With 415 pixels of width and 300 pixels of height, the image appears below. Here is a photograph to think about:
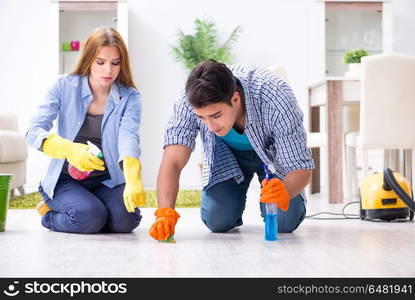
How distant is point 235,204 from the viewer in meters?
2.70

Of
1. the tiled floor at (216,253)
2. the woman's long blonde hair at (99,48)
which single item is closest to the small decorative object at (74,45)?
the tiled floor at (216,253)

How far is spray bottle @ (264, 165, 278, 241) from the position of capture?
7.73 feet

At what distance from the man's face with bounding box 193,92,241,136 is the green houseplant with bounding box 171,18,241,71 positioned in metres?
4.45

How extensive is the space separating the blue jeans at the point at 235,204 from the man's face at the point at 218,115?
1.55 feet

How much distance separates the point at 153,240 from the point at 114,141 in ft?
1.49

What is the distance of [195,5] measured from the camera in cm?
693

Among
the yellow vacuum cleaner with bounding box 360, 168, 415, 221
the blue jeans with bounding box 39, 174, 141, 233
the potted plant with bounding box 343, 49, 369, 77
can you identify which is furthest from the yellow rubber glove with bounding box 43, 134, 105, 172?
the potted plant with bounding box 343, 49, 369, 77

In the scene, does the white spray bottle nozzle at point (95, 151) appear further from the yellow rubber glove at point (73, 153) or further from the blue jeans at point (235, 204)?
the blue jeans at point (235, 204)

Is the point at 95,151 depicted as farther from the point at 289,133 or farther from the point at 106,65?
the point at 289,133

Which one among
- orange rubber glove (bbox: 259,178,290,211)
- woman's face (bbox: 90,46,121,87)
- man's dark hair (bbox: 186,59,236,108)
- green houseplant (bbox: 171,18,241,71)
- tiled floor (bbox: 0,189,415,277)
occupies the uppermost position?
green houseplant (bbox: 171,18,241,71)

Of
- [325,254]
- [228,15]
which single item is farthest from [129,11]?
[325,254]

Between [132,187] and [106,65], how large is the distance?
20.1 inches

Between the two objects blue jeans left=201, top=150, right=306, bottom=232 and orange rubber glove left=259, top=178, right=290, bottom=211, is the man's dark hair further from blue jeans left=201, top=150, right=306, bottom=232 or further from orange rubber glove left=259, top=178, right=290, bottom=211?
blue jeans left=201, top=150, right=306, bottom=232

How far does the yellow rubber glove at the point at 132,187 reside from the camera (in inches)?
95.5
